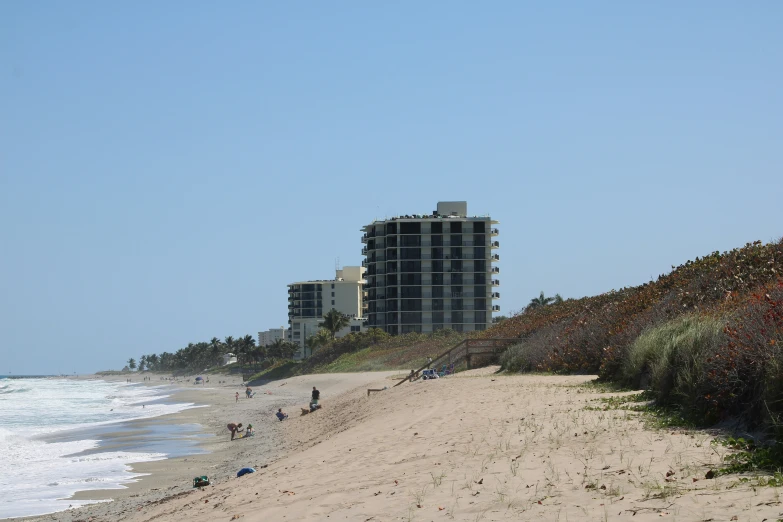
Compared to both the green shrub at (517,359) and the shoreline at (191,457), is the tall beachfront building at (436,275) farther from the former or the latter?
the green shrub at (517,359)

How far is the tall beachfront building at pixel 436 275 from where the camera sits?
104438 millimetres

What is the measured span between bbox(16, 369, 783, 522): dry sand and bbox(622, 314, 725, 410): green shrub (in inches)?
39.4

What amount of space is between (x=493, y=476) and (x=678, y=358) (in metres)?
6.26

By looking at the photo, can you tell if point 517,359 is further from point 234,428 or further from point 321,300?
point 321,300

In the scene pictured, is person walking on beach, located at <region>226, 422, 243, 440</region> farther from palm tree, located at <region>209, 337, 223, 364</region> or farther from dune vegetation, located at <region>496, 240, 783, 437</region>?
palm tree, located at <region>209, 337, 223, 364</region>

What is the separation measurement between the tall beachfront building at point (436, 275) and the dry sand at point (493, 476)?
8475 cm

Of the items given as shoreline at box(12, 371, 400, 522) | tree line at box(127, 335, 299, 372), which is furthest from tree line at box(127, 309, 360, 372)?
shoreline at box(12, 371, 400, 522)

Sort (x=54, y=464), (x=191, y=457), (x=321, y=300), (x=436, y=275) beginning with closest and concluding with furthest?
(x=191, y=457) → (x=54, y=464) → (x=436, y=275) → (x=321, y=300)

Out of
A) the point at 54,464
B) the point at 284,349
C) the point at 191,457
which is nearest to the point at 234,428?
the point at 191,457

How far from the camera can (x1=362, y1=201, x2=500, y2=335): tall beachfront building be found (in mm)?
104438

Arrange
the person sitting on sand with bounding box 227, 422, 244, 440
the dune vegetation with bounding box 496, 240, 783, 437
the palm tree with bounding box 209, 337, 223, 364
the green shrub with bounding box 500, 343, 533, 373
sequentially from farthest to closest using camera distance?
1. the palm tree with bounding box 209, 337, 223, 364
2. the green shrub with bounding box 500, 343, 533, 373
3. the person sitting on sand with bounding box 227, 422, 244, 440
4. the dune vegetation with bounding box 496, 240, 783, 437

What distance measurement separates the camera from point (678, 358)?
47.9 feet

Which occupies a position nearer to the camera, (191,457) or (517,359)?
(191,457)

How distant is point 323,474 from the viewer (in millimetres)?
12453
